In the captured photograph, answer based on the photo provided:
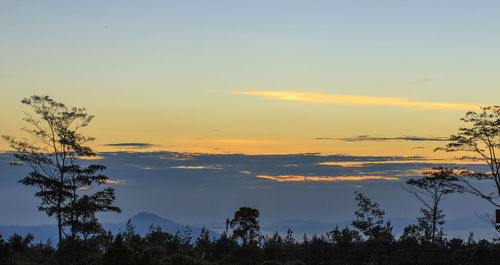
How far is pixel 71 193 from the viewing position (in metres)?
26.2

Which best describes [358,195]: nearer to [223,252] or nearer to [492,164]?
[492,164]

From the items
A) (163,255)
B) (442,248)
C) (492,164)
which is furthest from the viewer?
(492,164)

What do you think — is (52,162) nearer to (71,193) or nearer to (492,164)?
(71,193)

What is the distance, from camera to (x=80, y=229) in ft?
84.6

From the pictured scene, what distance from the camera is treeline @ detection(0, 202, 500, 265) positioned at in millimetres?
13180

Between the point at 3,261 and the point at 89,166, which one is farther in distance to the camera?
the point at 89,166

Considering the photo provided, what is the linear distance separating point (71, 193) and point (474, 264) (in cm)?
1957

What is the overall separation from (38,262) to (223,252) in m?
6.29

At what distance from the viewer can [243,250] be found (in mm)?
14844

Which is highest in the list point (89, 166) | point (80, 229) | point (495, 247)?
point (89, 166)

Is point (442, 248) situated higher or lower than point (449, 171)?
lower

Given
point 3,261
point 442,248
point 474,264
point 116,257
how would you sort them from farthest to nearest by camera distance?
point 442,248 < point 474,264 < point 3,261 < point 116,257

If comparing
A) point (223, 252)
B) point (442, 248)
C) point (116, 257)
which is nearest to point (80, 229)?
point (223, 252)

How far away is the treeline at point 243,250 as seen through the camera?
13180 mm
